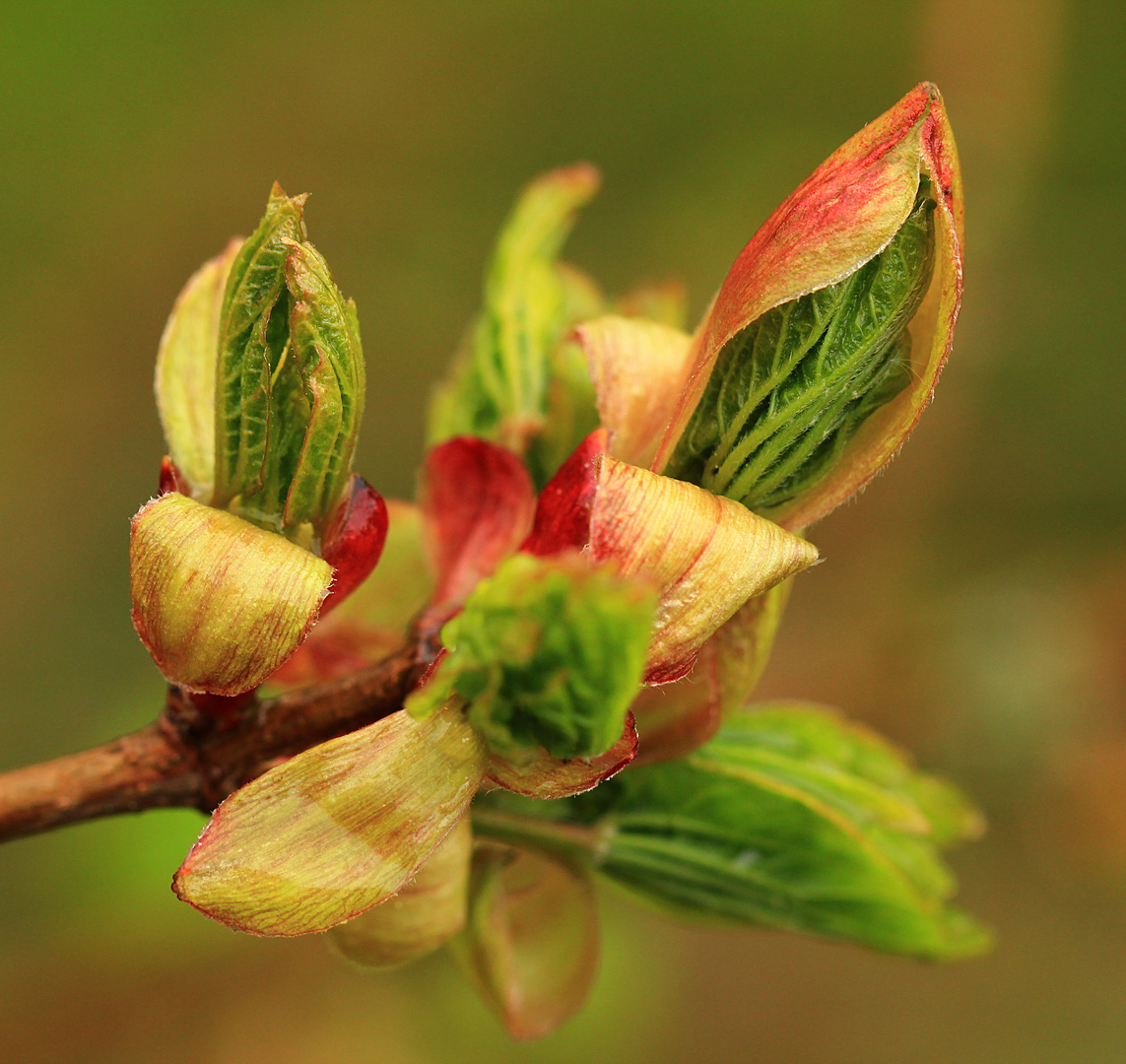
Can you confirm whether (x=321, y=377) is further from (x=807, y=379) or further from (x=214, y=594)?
(x=807, y=379)

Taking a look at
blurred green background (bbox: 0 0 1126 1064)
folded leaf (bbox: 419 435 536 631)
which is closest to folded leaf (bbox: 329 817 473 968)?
folded leaf (bbox: 419 435 536 631)

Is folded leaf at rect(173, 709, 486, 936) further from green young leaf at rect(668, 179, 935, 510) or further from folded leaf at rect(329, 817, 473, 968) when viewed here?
green young leaf at rect(668, 179, 935, 510)

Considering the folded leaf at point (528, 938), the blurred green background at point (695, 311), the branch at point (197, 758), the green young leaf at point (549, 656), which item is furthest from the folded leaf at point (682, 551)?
the blurred green background at point (695, 311)

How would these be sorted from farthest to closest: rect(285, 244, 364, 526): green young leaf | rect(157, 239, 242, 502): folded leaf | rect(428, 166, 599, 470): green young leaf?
1. rect(428, 166, 599, 470): green young leaf
2. rect(157, 239, 242, 502): folded leaf
3. rect(285, 244, 364, 526): green young leaf

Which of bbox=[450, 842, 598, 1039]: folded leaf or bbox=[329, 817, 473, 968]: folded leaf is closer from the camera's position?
bbox=[329, 817, 473, 968]: folded leaf

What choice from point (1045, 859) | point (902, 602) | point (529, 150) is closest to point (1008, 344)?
point (902, 602)

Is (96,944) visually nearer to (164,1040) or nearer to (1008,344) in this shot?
(164,1040)

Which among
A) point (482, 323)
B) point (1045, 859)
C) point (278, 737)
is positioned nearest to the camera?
point (278, 737)
